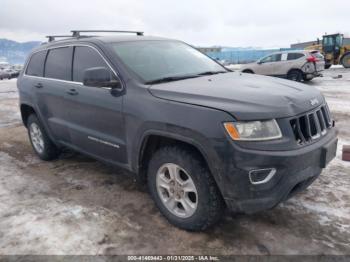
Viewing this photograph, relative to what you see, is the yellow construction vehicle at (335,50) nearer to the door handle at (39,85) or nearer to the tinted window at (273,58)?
the tinted window at (273,58)

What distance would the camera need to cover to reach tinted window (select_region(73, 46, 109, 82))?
3.74 m

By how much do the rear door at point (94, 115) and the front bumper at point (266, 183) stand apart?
130cm

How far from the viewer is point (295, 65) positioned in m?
14.6

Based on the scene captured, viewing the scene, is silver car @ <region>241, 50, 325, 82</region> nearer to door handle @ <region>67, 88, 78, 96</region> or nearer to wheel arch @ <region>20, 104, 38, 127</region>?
wheel arch @ <region>20, 104, 38, 127</region>

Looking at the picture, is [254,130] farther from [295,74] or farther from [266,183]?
[295,74]

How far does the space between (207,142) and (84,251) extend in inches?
55.7

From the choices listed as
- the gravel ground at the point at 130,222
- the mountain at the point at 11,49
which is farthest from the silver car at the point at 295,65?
the mountain at the point at 11,49

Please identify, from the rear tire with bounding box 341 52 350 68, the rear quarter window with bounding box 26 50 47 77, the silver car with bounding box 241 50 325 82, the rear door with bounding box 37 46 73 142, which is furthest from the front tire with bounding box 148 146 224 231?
the rear tire with bounding box 341 52 350 68

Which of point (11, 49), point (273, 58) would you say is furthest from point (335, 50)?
point (11, 49)

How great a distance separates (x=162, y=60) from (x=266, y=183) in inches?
74.5

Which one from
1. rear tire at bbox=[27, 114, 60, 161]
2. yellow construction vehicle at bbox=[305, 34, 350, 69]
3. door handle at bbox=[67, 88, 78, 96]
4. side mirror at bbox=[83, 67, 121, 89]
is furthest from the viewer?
yellow construction vehicle at bbox=[305, 34, 350, 69]

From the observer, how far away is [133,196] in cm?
386

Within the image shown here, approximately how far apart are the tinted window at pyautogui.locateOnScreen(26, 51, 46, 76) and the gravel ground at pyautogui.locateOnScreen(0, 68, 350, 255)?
1.55 meters

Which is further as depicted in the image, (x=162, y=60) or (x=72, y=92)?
(x=72, y=92)
